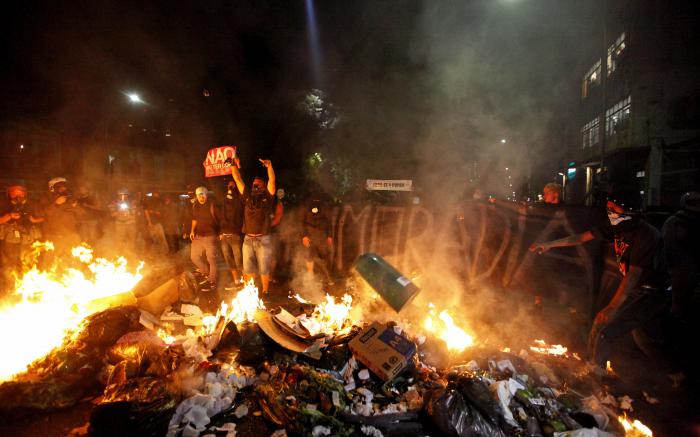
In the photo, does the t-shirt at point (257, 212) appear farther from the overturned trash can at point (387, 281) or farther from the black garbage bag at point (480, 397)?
the black garbage bag at point (480, 397)

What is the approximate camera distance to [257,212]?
5.17 metres

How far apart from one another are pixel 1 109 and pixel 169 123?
9424 mm

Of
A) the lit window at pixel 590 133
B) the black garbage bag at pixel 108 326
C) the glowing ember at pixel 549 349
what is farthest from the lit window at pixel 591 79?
the black garbage bag at pixel 108 326

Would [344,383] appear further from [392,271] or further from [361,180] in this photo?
[361,180]

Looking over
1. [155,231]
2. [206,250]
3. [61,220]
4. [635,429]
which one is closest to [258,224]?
[206,250]

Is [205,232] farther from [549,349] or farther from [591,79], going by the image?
[591,79]

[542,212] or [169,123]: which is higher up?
[169,123]

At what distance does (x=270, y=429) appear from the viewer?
8.55 ft

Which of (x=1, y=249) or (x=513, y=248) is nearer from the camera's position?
(x=513, y=248)

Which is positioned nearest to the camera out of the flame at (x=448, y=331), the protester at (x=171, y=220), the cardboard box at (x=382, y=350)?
the cardboard box at (x=382, y=350)

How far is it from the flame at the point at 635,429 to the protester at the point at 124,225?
9.50 meters

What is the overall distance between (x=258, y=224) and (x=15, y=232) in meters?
4.12

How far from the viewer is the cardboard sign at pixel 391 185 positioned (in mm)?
6207

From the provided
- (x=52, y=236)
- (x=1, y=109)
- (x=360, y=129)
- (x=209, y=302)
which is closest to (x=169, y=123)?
(x=1, y=109)
